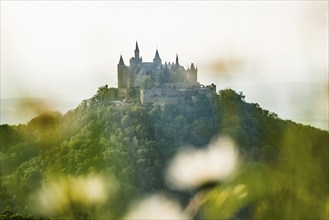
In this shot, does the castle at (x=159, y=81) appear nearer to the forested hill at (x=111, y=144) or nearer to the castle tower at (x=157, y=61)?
the castle tower at (x=157, y=61)

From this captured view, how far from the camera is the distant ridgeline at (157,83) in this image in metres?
39.7

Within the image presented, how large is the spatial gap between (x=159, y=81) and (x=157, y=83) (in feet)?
1.44

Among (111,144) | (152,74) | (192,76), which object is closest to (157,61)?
(152,74)

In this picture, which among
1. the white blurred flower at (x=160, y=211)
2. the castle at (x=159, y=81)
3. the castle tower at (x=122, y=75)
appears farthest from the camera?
the castle tower at (x=122, y=75)

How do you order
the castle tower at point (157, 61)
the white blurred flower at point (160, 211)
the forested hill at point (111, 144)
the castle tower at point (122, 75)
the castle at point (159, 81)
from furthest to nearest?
1. the castle tower at point (157, 61)
2. the castle tower at point (122, 75)
3. the castle at point (159, 81)
4. the forested hill at point (111, 144)
5. the white blurred flower at point (160, 211)

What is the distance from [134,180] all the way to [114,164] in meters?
1.70

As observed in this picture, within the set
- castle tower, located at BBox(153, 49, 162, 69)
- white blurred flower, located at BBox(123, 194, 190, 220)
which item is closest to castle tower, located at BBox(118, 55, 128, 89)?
castle tower, located at BBox(153, 49, 162, 69)

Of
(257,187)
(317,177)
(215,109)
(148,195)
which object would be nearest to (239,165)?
(317,177)

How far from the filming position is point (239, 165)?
8461 mm

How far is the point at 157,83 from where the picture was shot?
41.8m

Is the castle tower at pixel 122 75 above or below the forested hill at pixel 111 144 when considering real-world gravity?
above

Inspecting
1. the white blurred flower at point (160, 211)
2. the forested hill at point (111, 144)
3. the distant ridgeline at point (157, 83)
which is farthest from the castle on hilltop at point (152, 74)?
the white blurred flower at point (160, 211)

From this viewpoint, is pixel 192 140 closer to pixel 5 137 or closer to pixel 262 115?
pixel 262 115

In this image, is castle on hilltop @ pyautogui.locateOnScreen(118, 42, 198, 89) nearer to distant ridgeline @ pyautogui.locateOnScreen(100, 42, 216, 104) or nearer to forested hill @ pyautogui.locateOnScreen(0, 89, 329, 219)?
distant ridgeline @ pyautogui.locateOnScreen(100, 42, 216, 104)
